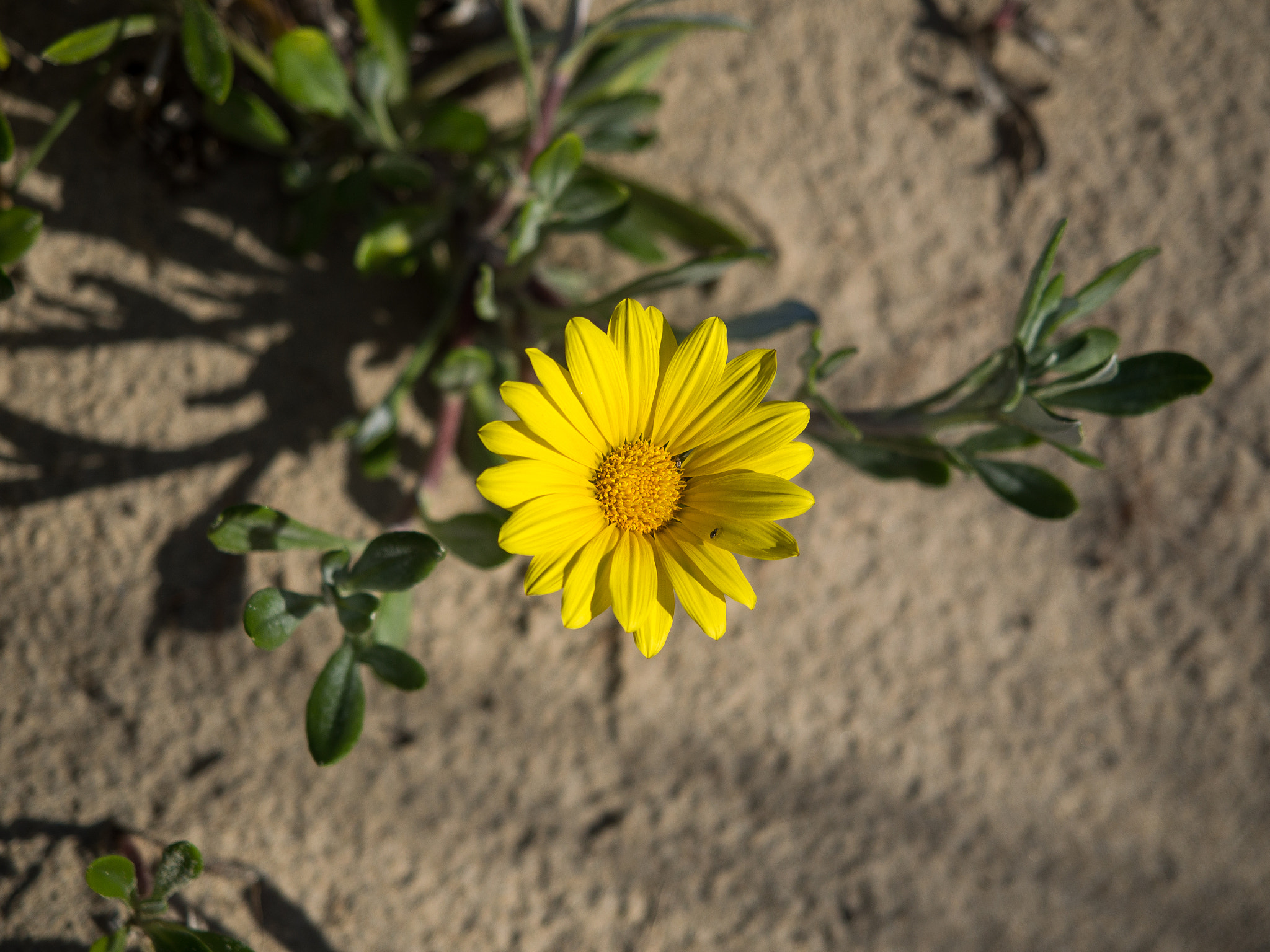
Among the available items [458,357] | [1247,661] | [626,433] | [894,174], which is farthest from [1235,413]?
[458,357]

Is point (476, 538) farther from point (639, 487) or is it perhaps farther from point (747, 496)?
point (747, 496)

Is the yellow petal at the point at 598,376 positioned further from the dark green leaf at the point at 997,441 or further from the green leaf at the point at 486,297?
the dark green leaf at the point at 997,441

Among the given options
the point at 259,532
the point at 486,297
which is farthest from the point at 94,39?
the point at 259,532

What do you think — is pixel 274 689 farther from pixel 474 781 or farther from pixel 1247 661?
pixel 1247 661

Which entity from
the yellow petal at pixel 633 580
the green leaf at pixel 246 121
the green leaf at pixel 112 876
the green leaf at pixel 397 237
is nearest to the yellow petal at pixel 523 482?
the yellow petal at pixel 633 580

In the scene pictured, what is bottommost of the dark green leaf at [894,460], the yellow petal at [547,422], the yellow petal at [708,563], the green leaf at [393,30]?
the yellow petal at [708,563]

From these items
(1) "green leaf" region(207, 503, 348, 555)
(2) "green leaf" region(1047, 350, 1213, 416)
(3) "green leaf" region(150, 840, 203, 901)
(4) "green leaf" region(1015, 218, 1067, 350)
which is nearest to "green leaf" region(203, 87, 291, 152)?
(1) "green leaf" region(207, 503, 348, 555)

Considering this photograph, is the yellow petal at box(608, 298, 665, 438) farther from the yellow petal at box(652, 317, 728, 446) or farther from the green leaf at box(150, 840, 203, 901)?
the green leaf at box(150, 840, 203, 901)
